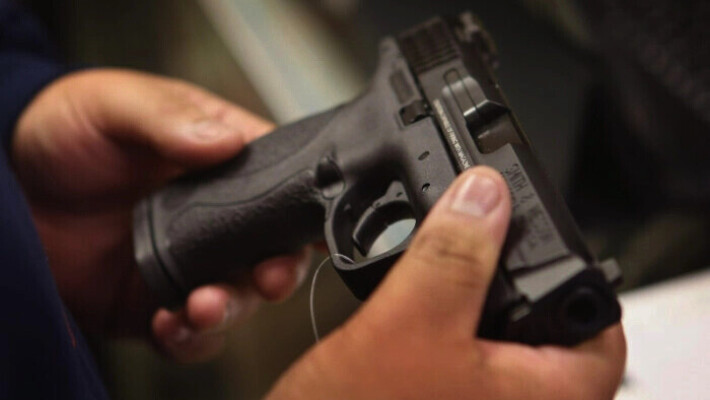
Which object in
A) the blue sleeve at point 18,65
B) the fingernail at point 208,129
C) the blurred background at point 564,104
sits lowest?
the blurred background at point 564,104

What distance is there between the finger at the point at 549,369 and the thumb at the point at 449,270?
0.03m

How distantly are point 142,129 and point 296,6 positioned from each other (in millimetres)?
705

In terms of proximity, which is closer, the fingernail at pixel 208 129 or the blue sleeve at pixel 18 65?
the fingernail at pixel 208 129

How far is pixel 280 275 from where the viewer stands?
86 centimetres

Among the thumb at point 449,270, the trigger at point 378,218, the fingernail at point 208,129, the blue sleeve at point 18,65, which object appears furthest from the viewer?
the blue sleeve at point 18,65

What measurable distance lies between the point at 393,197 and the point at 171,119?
1.23ft

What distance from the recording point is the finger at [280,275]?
33.3 inches

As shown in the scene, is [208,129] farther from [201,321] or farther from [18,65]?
[18,65]

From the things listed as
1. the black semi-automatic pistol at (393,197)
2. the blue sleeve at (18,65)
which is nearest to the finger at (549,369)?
the black semi-automatic pistol at (393,197)

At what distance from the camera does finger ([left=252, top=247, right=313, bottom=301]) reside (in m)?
0.85

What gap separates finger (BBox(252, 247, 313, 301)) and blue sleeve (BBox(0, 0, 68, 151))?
435mm

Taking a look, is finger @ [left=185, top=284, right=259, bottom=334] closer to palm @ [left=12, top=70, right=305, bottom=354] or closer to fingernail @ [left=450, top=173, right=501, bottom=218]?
palm @ [left=12, top=70, right=305, bottom=354]

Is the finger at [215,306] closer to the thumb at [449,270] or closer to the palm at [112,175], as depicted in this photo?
the palm at [112,175]

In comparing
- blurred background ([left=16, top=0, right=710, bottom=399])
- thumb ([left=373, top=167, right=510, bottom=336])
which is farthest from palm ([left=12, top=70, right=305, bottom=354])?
thumb ([left=373, top=167, right=510, bottom=336])
